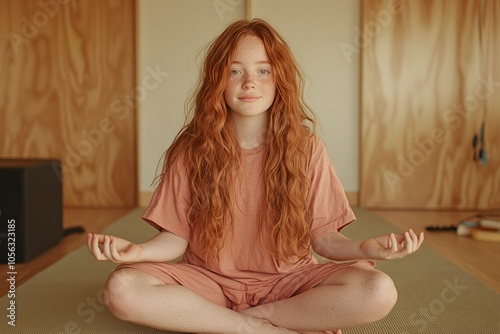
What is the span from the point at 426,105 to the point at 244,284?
7.81 ft

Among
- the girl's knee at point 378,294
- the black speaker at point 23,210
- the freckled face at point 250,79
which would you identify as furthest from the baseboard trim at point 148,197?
the girl's knee at point 378,294

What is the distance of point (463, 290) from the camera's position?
1.96 m

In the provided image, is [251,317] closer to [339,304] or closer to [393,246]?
[339,304]

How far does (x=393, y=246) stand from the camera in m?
1.30

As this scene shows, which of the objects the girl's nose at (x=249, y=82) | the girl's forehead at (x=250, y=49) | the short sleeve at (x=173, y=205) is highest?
the girl's forehead at (x=250, y=49)

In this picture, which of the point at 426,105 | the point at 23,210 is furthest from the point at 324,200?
the point at 426,105

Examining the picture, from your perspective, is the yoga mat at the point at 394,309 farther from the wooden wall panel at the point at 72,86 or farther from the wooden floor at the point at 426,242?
the wooden wall panel at the point at 72,86

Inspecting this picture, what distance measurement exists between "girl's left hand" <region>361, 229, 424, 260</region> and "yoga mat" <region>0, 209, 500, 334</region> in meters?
0.31

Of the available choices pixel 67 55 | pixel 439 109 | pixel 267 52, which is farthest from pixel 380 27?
pixel 267 52

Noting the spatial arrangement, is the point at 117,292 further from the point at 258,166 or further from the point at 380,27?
the point at 380,27

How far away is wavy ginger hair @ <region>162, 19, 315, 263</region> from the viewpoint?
151 centimetres

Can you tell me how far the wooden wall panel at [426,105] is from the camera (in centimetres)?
358

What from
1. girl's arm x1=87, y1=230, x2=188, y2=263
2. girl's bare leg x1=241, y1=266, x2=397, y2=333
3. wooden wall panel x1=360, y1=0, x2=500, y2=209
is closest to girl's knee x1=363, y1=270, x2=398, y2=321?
girl's bare leg x1=241, y1=266, x2=397, y2=333

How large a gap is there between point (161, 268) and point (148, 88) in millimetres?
2305
